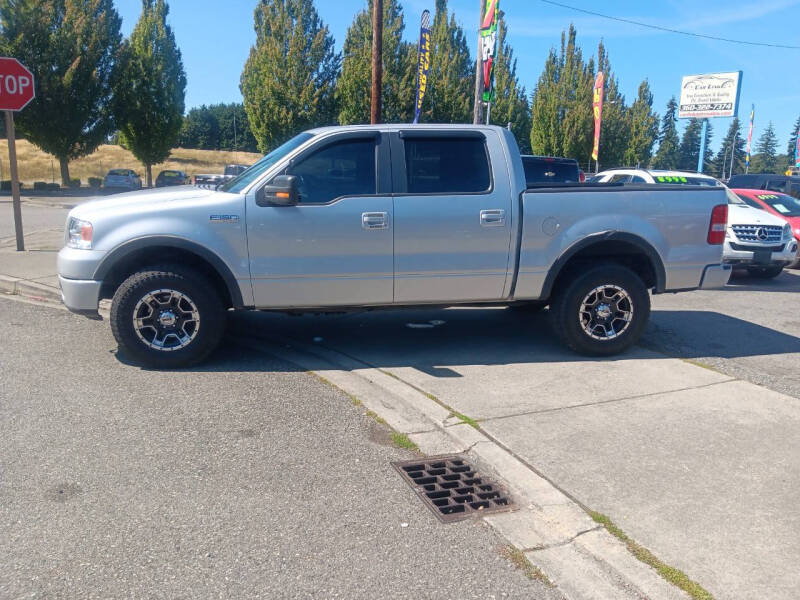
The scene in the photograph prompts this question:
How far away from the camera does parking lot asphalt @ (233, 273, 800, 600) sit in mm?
3385

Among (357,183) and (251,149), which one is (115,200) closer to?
(357,183)

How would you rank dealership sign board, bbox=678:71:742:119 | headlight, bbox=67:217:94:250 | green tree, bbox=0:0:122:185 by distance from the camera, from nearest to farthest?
1. headlight, bbox=67:217:94:250
2. dealership sign board, bbox=678:71:742:119
3. green tree, bbox=0:0:122:185

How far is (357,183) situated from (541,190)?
5.43 ft

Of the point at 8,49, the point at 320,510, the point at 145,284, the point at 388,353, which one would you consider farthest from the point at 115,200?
the point at 8,49

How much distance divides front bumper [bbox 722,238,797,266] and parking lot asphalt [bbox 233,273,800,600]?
2.58 meters

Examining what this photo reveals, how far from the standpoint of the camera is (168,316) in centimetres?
577

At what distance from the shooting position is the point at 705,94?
39.3m

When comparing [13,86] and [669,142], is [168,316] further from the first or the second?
[669,142]

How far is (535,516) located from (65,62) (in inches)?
1730

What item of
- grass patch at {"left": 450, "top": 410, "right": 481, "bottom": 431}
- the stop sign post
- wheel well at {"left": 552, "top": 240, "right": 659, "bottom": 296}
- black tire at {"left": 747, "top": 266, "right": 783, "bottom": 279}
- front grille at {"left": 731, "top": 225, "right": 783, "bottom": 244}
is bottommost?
black tire at {"left": 747, "top": 266, "right": 783, "bottom": 279}

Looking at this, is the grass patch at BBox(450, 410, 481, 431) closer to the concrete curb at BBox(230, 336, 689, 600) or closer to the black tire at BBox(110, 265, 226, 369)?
the concrete curb at BBox(230, 336, 689, 600)

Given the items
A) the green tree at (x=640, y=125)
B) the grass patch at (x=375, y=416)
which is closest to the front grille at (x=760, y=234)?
the grass patch at (x=375, y=416)

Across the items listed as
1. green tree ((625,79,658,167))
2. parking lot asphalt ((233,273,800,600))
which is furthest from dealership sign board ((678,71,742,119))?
parking lot asphalt ((233,273,800,600))

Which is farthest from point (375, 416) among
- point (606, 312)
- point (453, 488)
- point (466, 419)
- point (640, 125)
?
point (640, 125)
